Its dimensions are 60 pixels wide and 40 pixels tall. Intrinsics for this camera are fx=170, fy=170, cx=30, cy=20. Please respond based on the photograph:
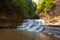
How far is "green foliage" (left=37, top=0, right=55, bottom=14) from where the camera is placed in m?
9.10

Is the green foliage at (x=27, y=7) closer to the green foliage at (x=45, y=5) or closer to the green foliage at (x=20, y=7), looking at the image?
the green foliage at (x=20, y=7)

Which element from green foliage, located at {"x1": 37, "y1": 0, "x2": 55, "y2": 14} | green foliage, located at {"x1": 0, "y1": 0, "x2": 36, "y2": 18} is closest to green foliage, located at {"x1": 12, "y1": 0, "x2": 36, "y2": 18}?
green foliage, located at {"x1": 0, "y1": 0, "x2": 36, "y2": 18}

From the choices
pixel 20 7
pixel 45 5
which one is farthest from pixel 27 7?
pixel 45 5

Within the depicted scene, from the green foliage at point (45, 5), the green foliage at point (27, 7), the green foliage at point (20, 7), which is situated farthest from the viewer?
the green foliage at point (27, 7)

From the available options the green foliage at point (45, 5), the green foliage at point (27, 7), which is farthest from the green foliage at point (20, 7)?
the green foliage at point (45, 5)

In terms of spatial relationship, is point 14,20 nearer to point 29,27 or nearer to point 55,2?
point 29,27

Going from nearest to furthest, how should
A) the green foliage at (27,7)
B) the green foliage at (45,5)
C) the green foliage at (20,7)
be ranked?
1. the green foliage at (45,5)
2. the green foliage at (20,7)
3. the green foliage at (27,7)

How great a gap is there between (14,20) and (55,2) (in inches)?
137

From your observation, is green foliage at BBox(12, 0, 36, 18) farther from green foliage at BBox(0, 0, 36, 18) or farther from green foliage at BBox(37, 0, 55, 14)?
green foliage at BBox(37, 0, 55, 14)

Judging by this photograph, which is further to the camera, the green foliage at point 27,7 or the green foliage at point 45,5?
the green foliage at point 27,7

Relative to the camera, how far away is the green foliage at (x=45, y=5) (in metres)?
9.10

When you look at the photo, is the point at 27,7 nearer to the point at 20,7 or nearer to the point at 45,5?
the point at 20,7

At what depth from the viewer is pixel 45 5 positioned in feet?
32.2

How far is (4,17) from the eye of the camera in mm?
10688
